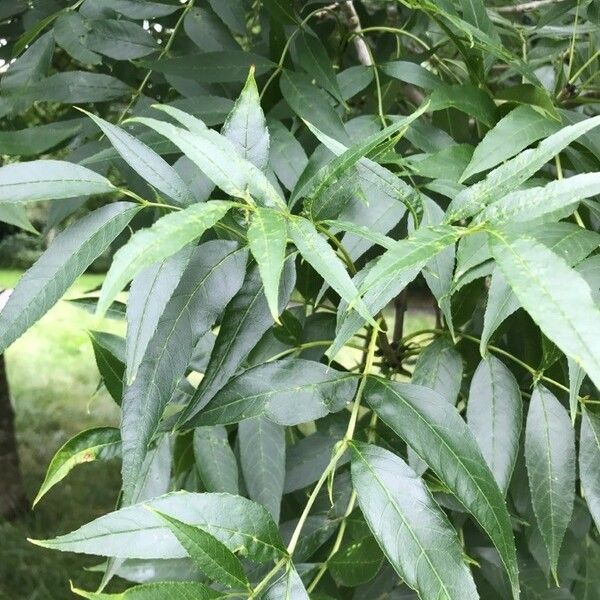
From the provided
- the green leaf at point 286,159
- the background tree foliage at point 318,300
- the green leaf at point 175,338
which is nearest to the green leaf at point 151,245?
the background tree foliage at point 318,300

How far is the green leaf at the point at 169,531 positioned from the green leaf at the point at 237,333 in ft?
0.34

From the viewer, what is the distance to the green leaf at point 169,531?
0.41 metres

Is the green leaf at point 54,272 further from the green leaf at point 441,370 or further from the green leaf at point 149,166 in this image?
the green leaf at point 441,370

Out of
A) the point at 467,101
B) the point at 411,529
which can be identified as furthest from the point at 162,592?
the point at 467,101

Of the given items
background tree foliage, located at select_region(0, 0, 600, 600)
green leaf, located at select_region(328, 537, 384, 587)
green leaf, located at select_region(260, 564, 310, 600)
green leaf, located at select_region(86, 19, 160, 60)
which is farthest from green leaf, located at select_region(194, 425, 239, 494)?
green leaf, located at select_region(86, 19, 160, 60)

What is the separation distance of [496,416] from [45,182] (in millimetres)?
363

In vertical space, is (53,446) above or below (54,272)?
below

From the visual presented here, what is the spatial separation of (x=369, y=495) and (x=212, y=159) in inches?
8.6

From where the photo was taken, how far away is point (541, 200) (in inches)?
15.8

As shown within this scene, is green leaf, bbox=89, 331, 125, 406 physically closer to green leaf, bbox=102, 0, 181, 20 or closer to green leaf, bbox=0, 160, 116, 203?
green leaf, bbox=0, 160, 116, 203

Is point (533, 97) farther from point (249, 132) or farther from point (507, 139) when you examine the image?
point (249, 132)

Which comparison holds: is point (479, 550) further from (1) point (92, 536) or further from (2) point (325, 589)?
(1) point (92, 536)

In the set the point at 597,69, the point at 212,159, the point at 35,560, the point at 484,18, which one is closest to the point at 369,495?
the point at 212,159

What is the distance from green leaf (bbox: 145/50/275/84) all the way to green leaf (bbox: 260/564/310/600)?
1.71 ft
